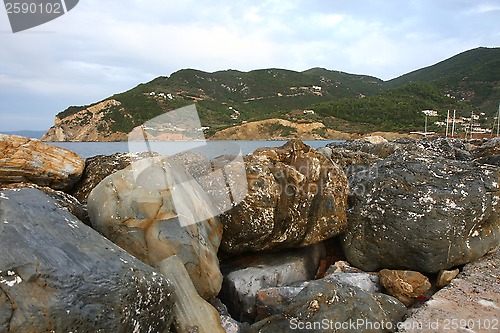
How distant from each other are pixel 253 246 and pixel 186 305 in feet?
5.02

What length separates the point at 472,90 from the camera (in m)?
91.9

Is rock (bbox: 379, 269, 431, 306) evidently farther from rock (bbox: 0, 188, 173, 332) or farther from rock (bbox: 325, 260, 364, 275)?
rock (bbox: 0, 188, 173, 332)

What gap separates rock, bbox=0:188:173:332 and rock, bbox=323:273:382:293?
2.57m

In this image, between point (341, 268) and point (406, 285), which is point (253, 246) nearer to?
point (341, 268)

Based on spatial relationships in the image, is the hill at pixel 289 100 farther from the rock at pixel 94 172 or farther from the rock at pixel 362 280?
the rock at pixel 362 280

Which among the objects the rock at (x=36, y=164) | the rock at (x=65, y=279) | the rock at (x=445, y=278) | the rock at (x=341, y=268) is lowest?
the rock at (x=341, y=268)

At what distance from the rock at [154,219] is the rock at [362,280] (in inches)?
66.1

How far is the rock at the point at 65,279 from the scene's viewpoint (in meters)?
2.36

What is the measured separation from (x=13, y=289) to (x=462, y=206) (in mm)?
5098

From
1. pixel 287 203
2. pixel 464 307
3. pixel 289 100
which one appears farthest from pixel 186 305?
pixel 289 100

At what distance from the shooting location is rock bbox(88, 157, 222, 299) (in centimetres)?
363

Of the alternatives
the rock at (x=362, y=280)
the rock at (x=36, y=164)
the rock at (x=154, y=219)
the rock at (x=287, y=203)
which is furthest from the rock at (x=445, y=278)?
the rock at (x=36, y=164)

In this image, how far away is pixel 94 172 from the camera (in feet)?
17.9

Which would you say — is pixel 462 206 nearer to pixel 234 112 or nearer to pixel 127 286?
pixel 127 286
